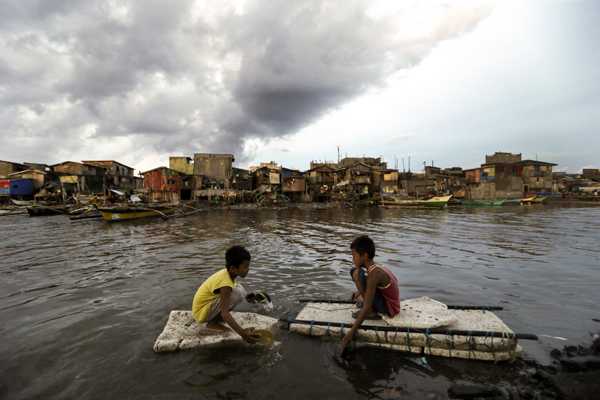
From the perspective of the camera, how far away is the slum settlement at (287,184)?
4250 centimetres

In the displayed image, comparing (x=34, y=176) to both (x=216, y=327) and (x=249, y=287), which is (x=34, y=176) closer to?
(x=249, y=287)

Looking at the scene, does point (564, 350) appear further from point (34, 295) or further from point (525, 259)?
point (34, 295)

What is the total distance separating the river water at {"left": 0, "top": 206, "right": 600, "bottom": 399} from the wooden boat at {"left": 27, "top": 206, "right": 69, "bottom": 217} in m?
23.5

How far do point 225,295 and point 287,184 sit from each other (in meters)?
47.8

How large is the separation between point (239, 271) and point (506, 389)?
3.39m

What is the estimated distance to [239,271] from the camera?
13.6 feet

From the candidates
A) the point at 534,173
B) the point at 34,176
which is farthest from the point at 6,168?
the point at 534,173

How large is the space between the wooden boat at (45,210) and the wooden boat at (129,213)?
39.7ft

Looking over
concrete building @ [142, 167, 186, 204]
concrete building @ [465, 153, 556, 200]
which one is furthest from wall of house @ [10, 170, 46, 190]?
concrete building @ [465, 153, 556, 200]

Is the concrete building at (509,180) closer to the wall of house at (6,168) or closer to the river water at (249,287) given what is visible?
the river water at (249,287)

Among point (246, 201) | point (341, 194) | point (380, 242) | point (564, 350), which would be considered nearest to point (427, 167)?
point (341, 194)

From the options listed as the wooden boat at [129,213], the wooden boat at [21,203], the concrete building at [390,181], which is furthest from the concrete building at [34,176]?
the concrete building at [390,181]

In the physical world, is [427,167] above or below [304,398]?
above

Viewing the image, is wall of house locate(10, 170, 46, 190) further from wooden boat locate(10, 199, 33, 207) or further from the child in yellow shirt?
the child in yellow shirt
